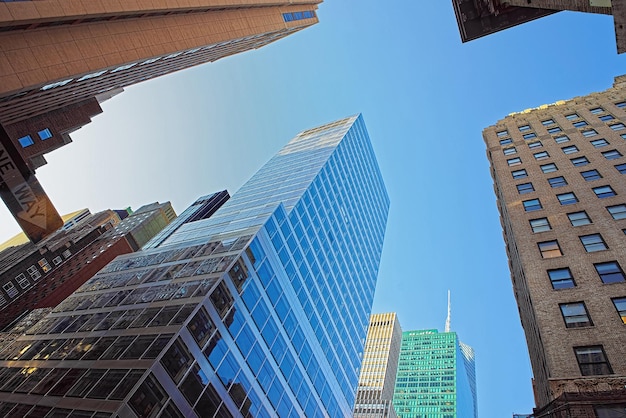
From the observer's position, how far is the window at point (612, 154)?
31.7 m

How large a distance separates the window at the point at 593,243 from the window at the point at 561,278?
2321mm

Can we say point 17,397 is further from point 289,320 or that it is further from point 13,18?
point 13,18

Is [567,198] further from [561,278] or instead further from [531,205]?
[561,278]

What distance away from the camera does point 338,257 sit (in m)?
68.1

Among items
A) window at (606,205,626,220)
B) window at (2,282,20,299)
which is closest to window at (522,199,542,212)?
window at (606,205,626,220)

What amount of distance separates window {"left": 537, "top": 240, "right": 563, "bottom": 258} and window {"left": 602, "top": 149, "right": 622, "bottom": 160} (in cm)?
1226

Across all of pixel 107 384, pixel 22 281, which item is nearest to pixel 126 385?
pixel 107 384

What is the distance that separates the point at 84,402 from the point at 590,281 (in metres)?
31.4

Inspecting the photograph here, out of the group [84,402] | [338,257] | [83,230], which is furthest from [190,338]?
[83,230]

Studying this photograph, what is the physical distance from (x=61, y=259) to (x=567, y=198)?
10872 cm

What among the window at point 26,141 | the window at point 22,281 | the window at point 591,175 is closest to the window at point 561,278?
the window at point 591,175

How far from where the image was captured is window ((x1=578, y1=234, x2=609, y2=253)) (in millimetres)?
23266

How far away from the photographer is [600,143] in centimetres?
3450

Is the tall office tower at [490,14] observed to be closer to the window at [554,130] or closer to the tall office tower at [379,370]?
the window at [554,130]
